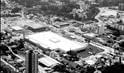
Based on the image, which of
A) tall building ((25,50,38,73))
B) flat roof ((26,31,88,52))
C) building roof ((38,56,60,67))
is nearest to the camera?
tall building ((25,50,38,73))

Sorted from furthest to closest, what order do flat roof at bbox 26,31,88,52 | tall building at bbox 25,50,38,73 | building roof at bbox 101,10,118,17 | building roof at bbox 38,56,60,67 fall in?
building roof at bbox 101,10,118,17, flat roof at bbox 26,31,88,52, building roof at bbox 38,56,60,67, tall building at bbox 25,50,38,73

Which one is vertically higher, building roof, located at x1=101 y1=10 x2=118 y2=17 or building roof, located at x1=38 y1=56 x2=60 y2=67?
building roof, located at x1=101 y1=10 x2=118 y2=17

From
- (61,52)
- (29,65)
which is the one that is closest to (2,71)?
(29,65)

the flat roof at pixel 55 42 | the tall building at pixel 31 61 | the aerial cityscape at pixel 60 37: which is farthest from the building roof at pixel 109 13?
the tall building at pixel 31 61

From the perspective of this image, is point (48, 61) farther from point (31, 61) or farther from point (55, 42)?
point (31, 61)

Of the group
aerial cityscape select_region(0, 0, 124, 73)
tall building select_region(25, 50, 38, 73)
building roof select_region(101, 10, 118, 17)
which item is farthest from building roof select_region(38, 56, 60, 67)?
building roof select_region(101, 10, 118, 17)

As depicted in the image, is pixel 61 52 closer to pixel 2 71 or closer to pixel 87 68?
pixel 87 68

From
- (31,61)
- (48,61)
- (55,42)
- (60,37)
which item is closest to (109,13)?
(60,37)

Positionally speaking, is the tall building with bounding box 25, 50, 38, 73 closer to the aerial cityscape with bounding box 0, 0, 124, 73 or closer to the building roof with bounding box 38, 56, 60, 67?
the aerial cityscape with bounding box 0, 0, 124, 73
